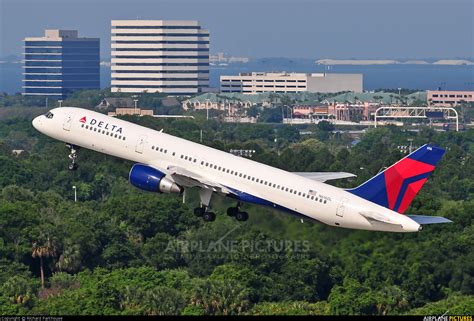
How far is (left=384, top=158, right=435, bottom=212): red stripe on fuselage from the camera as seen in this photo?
11088cm

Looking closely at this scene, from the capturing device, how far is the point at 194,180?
116 metres

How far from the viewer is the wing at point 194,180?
116125mm

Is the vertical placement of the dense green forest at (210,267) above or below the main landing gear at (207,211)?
below

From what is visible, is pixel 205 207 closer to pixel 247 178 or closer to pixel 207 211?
pixel 207 211

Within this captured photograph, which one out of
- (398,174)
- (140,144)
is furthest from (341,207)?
(140,144)

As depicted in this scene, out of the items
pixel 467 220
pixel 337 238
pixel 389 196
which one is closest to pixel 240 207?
pixel 337 238

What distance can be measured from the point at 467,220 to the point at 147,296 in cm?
5087

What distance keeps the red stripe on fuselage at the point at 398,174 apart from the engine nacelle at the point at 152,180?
1649 centimetres

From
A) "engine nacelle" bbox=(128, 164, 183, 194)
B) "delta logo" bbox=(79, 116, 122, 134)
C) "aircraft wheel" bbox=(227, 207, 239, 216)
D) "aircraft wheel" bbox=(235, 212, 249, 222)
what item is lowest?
"aircraft wheel" bbox=(235, 212, 249, 222)

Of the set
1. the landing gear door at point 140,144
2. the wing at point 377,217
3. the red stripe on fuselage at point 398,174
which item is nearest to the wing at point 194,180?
the landing gear door at point 140,144

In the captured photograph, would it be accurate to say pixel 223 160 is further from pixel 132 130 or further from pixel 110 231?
pixel 110 231

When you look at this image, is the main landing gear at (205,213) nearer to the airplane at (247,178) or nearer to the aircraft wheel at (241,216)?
the airplane at (247,178)

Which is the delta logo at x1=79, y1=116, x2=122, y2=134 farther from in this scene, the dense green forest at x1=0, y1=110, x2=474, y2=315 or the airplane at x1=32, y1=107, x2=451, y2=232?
the dense green forest at x1=0, y1=110, x2=474, y2=315

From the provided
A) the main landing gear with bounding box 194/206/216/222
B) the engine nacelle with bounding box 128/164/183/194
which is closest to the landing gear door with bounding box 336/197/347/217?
the main landing gear with bounding box 194/206/216/222
